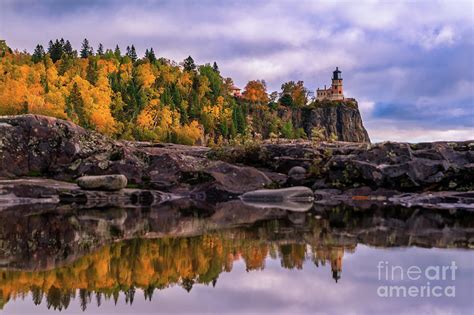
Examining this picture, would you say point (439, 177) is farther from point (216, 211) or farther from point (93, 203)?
point (93, 203)

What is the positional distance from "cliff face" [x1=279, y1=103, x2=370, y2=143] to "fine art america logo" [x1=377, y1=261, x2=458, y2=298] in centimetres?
14117

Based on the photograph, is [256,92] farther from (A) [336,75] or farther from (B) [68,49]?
(B) [68,49]

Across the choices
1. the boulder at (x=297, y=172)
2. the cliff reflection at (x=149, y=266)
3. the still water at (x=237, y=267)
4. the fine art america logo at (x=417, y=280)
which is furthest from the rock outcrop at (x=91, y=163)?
the fine art america logo at (x=417, y=280)

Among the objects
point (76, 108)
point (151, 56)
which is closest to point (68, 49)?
point (151, 56)

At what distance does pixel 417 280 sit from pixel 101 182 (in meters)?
25.1

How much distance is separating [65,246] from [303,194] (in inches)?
812

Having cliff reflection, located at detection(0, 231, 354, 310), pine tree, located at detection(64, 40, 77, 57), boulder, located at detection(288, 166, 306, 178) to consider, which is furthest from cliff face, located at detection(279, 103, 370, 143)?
cliff reflection, located at detection(0, 231, 354, 310)

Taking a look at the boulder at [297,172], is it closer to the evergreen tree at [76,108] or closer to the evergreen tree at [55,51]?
the evergreen tree at [76,108]

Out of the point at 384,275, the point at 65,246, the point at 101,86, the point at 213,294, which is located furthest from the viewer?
the point at 101,86

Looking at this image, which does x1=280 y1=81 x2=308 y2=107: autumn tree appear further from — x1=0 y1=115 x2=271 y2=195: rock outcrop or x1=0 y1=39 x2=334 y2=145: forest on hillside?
x1=0 y1=115 x2=271 y2=195: rock outcrop

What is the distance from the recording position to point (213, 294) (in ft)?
27.8

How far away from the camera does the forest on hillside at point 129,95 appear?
74875mm

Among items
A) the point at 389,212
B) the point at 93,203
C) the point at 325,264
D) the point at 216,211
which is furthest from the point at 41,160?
the point at 325,264

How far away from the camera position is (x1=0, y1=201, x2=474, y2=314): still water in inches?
310
